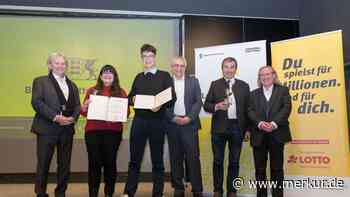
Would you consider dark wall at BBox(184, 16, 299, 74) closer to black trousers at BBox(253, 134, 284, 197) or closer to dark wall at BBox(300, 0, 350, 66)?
dark wall at BBox(300, 0, 350, 66)

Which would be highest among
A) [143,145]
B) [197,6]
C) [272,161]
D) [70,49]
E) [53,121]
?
[197,6]

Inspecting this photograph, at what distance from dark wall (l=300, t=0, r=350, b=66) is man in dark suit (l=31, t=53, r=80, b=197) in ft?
9.83

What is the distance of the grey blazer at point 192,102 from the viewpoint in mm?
3654

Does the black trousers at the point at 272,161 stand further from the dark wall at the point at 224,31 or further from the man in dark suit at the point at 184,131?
the dark wall at the point at 224,31

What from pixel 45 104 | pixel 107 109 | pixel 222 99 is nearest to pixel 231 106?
pixel 222 99

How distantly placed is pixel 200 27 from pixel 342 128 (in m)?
2.70

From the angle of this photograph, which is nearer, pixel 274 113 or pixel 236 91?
pixel 274 113

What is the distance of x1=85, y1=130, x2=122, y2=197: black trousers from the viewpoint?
341cm

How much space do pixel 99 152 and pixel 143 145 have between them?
0.39 meters

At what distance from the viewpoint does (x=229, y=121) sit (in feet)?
12.1

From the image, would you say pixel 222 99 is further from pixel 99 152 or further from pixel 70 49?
pixel 70 49

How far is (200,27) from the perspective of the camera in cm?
568

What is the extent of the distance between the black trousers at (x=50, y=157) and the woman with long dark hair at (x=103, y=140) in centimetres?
20

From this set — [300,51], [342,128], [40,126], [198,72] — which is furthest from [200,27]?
[40,126]
